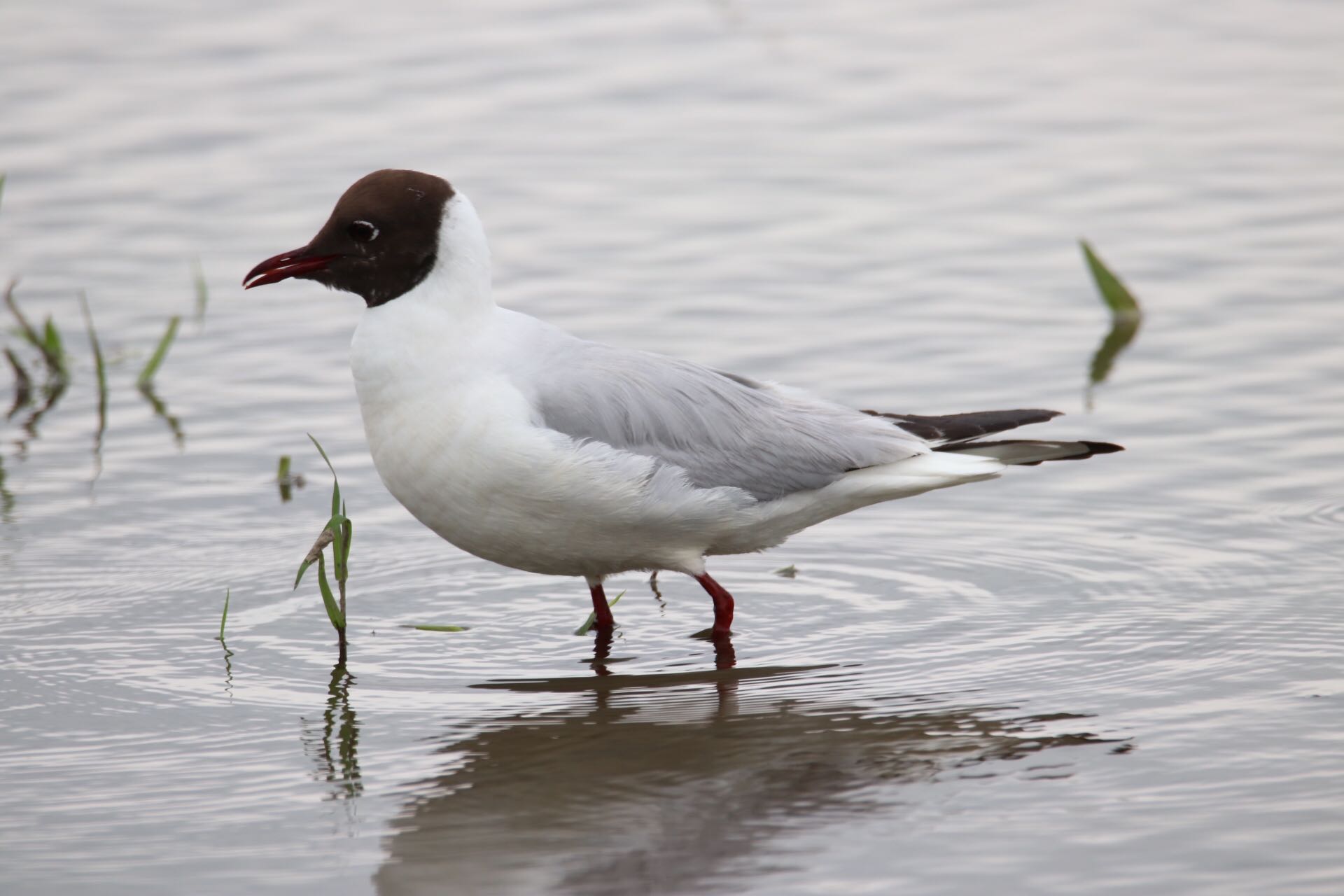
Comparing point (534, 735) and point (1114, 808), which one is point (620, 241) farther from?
point (1114, 808)

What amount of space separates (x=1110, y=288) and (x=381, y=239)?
436 cm

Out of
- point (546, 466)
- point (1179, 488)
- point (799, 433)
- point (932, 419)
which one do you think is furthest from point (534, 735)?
point (1179, 488)

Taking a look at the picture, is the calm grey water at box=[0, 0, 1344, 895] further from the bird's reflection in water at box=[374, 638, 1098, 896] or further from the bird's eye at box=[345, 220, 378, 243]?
the bird's eye at box=[345, 220, 378, 243]

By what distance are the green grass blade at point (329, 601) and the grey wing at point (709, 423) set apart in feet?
2.77

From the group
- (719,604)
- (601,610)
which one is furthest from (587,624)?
(719,604)

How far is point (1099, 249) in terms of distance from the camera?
33.4ft

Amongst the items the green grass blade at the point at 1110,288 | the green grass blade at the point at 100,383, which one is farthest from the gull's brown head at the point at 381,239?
the green grass blade at the point at 1110,288

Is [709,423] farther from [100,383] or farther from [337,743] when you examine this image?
[100,383]

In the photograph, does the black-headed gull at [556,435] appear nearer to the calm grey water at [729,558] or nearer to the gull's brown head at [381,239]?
the gull's brown head at [381,239]

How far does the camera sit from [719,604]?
651 cm

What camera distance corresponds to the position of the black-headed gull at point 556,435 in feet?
19.6

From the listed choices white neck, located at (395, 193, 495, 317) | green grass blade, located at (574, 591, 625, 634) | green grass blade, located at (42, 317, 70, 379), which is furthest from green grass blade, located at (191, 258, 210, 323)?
green grass blade, located at (574, 591, 625, 634)

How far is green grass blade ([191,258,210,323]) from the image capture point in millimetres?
9391

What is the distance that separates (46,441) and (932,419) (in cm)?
389
